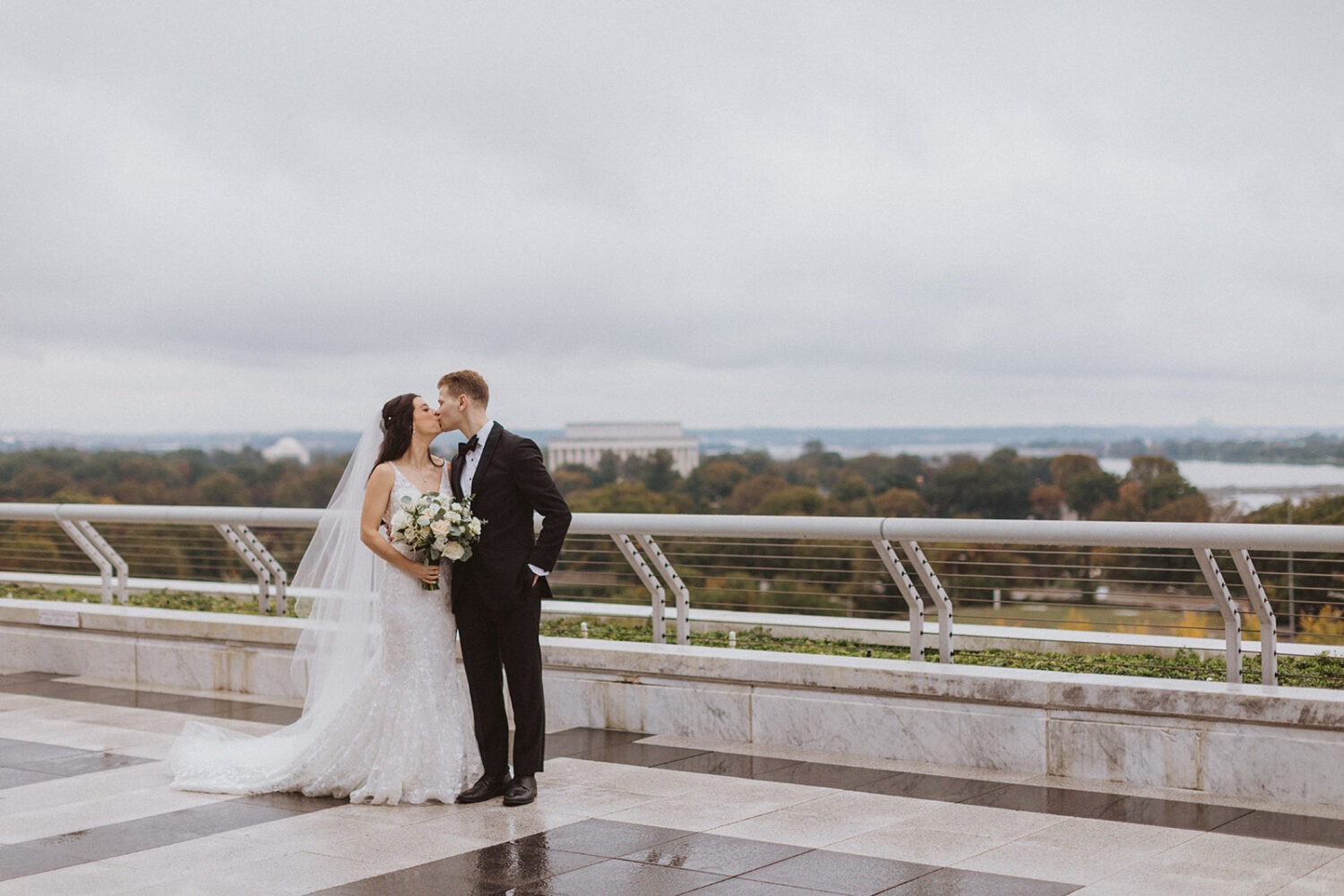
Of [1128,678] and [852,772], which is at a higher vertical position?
[1128,678]

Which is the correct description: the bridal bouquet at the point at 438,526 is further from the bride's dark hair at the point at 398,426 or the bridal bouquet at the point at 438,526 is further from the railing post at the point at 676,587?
the railing post at the point at 676,587

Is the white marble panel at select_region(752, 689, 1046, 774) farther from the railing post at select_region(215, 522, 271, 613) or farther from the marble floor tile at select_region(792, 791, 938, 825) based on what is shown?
the railing post at select_region(215, 522, 271, 613)

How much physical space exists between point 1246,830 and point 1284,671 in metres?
1.25

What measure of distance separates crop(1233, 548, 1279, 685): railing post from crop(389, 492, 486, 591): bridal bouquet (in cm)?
365

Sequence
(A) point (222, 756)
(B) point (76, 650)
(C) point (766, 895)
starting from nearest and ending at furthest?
(C) point (766, 895) → (A) point (222, 756) → (B) point (76, 650)

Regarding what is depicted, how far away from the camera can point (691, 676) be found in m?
8.20

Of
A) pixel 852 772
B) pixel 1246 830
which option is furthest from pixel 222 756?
pixel 1246 830

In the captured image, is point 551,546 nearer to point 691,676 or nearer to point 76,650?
point 691,676

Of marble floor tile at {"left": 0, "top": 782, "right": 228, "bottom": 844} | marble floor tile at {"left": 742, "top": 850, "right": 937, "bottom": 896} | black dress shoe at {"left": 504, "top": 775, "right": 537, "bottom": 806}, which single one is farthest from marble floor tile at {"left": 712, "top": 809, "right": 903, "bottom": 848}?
marble floor tile at {"left": 0, "top": 782, "right": 228, "bottom": 844}

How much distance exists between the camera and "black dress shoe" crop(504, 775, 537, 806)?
663 centimetres

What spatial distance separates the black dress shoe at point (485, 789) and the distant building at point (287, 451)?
46.6m

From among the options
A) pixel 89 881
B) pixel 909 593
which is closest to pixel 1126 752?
pixel 909 593

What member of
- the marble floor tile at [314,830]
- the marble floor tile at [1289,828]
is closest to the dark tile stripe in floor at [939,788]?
the marble floor tile at [1289,828]

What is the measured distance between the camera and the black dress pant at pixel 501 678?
6.77 m
